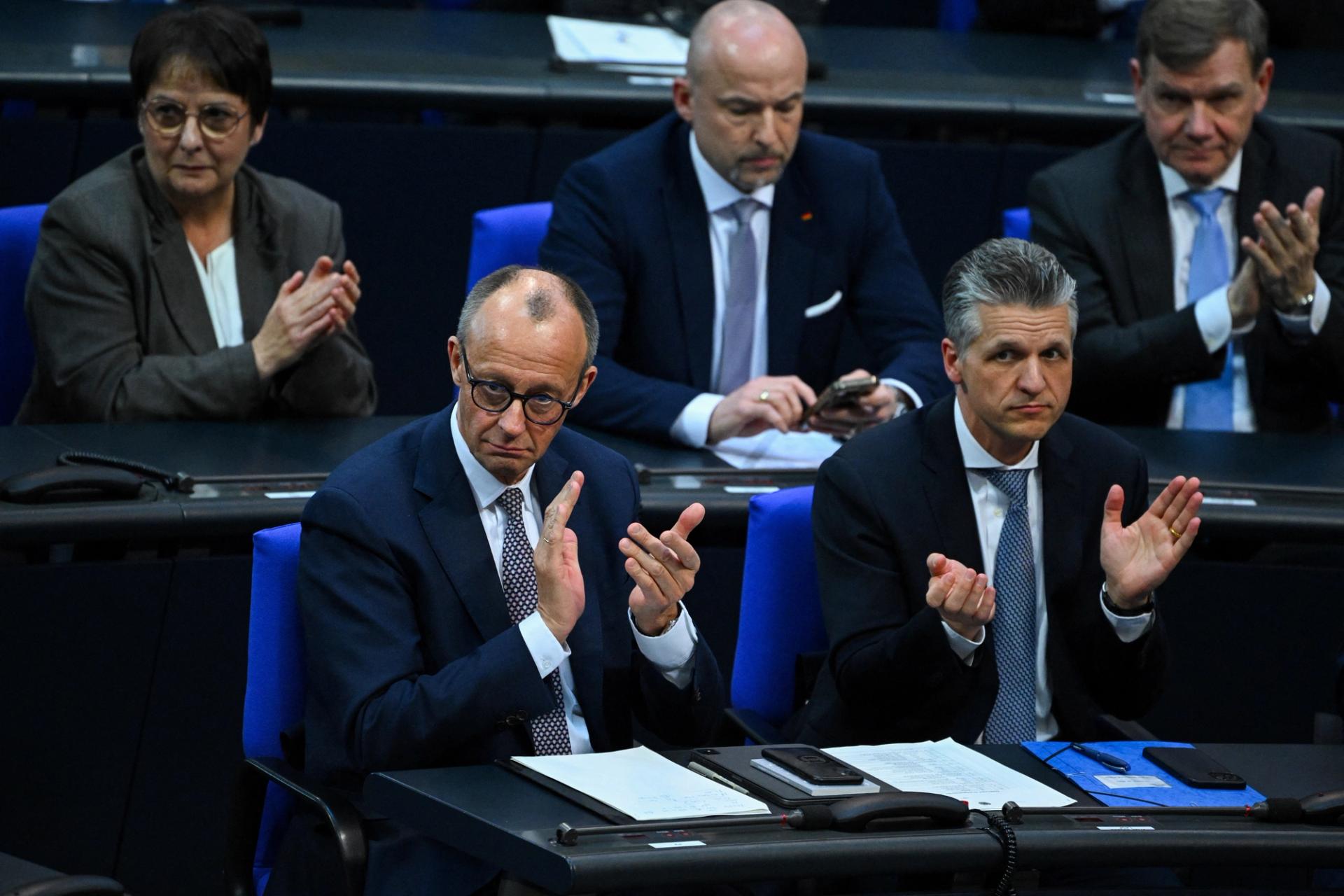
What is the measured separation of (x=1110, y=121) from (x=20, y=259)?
240cm

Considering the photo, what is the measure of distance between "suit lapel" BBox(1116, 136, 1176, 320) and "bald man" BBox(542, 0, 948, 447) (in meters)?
0.39

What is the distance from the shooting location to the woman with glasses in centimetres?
338

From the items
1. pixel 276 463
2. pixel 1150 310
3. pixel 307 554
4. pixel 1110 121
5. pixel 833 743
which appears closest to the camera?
pixel 307 554

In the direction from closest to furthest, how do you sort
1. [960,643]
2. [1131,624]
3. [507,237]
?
[960,643]
[1131,624]
[507,237]

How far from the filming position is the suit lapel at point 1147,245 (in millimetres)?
3789

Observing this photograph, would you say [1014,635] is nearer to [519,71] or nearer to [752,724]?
[752,724]

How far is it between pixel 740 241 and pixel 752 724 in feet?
4.10

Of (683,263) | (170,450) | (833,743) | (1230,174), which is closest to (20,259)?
(170,450)

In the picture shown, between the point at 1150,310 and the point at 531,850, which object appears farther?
the point at 1150,310

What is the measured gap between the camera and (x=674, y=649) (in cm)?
253

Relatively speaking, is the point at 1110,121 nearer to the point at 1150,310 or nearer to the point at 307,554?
the point at 1150,310

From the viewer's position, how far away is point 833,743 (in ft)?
8.84

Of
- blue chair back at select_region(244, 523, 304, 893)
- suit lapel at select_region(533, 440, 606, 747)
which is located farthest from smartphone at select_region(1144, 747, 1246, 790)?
blue chair back at select_region(244, 523, 304, 893)

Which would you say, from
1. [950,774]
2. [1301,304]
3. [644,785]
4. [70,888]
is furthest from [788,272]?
[70,888]
